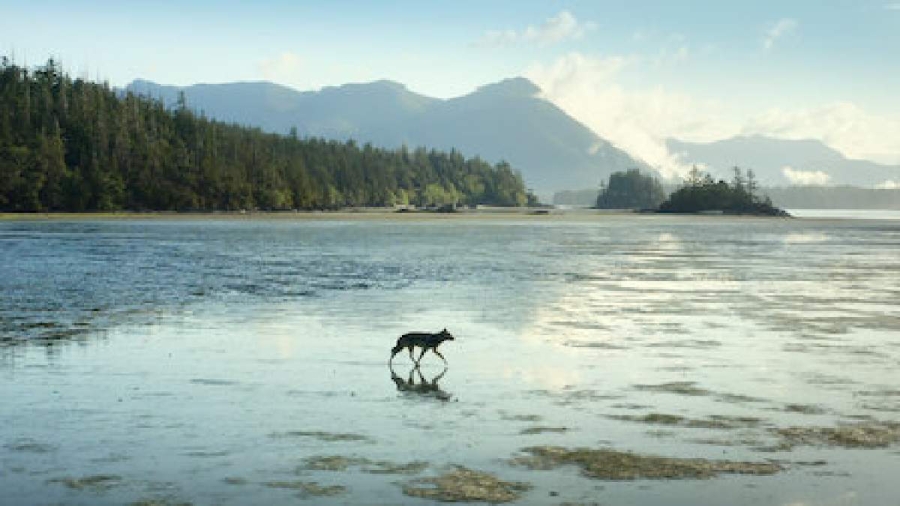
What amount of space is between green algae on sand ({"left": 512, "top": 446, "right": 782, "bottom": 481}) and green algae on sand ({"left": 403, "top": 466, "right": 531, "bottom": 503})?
102 centimetres

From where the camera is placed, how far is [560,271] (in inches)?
2335

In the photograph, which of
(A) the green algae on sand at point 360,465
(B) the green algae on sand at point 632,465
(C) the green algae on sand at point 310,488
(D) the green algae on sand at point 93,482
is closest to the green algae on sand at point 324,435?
(A) the green algae on sand at point 360,465

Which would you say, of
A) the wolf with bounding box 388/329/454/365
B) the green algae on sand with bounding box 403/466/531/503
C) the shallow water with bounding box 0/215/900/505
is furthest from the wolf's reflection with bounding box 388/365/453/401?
the green algae on sand with bounding box 403/466/531/503

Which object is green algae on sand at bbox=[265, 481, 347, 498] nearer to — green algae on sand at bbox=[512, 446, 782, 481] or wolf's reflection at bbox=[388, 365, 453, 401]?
green algae on sand at bbox=[512, 446, 782, 481]

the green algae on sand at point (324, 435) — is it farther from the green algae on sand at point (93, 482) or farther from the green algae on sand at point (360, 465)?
the green algae on sand at point (93, 482)

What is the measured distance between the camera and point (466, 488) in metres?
13.9

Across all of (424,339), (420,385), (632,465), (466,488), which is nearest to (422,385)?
(420,385)

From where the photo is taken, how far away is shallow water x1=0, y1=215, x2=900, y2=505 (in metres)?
14.5

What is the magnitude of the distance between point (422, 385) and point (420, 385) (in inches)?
2.1

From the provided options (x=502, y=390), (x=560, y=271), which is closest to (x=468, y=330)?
(x=502, y=390)

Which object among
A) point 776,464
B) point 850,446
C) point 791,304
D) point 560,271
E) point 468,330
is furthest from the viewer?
point 560,271

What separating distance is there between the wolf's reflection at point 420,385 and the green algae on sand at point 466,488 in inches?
239

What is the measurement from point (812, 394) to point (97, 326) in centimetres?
2080

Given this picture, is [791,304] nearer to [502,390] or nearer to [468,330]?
[468,330]
